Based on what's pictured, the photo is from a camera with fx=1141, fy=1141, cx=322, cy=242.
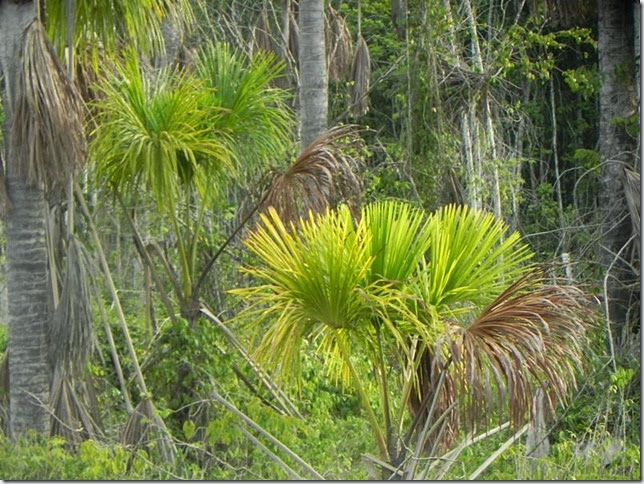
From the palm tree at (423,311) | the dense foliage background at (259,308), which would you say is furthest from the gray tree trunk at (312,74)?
the palm tree at (423,311)

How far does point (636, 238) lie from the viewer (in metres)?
9.16

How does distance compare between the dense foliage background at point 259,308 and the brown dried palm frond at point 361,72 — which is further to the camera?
the brown dried palm frond at point 361,72

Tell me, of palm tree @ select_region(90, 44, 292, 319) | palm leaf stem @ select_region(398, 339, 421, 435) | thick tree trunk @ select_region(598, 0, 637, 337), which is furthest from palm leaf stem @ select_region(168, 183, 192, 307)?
thick tree trunk @ select_region(598, 0, 637, 337)

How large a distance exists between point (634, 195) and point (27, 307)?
4.66 meters

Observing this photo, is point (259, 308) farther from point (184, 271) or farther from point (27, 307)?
point (27, 307)

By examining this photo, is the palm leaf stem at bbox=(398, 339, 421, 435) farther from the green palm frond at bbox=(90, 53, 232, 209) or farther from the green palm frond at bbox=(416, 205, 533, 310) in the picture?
the green palm frond at bbox=(90, 53, 232, 209)

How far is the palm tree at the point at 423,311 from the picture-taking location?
5.18 m

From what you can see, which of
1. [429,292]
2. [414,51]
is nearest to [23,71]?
[429,292]

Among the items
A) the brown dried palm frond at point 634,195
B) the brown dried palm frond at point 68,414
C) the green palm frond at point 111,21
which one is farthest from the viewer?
the brown dried palm frond at point 634,195

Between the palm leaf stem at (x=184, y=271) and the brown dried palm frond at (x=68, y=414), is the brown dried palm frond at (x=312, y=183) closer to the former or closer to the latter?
the palm leaf stem at (x=184, y=271)

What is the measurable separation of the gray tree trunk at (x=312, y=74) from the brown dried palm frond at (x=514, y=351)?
4669 millimetres

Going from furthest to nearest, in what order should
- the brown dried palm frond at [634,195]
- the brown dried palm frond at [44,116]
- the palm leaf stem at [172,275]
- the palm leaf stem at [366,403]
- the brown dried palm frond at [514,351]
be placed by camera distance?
the brown dried palm frond at [634,195] → the palm leaf stem at [172,275] → the brown dried palm frond at [44,116] → the palm leaf stem at [366,403] → the brown dried palm frond at [514,351]

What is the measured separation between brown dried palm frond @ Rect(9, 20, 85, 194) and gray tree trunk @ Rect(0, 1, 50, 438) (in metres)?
0.67

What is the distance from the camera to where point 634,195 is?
29.1 ft
